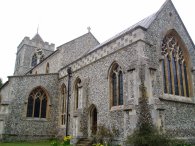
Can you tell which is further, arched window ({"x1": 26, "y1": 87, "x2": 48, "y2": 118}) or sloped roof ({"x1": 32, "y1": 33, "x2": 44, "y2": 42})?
sloped roof ({"x1": 32, "y1": 33, "x2": 44, "y2": 42})

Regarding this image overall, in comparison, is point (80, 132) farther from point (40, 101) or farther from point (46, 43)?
point (46, 43)

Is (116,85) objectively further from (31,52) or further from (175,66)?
(31,52)

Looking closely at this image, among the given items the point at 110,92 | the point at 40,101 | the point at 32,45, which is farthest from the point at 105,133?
the point at 32,45

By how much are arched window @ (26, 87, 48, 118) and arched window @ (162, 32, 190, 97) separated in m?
11.8

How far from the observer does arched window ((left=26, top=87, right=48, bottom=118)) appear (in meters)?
19.3

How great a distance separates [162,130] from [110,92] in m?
4.35

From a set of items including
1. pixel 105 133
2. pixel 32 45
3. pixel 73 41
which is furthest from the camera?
pixel 32 45

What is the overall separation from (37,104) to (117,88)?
9.53 m

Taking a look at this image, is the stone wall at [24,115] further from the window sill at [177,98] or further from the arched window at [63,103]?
the window sill at [177,98]

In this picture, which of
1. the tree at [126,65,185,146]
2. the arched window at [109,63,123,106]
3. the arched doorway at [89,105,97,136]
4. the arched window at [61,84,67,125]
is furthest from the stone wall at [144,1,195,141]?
the arched window at [61,84,67,125]

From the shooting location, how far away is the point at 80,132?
1530cm

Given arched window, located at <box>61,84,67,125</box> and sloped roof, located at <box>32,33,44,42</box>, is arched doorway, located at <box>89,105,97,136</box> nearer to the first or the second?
arched window, located at <box>61,84,67,125</box>

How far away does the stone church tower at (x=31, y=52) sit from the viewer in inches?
1486

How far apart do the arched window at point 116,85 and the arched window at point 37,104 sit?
8.68 meters
